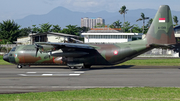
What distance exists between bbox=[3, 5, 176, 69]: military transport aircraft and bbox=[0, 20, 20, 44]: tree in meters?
57.4

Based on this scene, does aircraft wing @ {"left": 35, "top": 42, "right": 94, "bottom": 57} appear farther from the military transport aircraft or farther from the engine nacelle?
the engine nacelle

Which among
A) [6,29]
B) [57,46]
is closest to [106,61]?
[57,46]

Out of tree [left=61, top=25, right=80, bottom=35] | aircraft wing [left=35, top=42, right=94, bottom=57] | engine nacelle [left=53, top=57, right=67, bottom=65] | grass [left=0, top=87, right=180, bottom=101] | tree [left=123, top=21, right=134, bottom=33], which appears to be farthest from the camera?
tree [left=123, top=21, right=134, bottom=33]

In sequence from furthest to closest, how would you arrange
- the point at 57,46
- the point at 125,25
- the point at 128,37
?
the point at 125,25
the point at 128,37
the point at 57,46

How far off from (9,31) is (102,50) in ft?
223

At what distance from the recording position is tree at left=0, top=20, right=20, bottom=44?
269 ft

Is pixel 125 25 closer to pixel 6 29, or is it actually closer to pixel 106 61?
pixel 6 29

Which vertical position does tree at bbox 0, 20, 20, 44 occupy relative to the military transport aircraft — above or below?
above

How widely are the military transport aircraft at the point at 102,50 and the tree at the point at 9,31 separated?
188 ft

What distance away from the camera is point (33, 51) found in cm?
2844

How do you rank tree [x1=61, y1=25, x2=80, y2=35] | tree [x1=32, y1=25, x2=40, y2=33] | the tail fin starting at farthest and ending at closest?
tree [x1=61, y1=25, x2=80, y2=35], tree [x1=32, y1=25, x2=40, y2=33], the tail fin

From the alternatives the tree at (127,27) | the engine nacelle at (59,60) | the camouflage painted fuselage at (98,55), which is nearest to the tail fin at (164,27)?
the camouflage painted fuselage at (98,55)

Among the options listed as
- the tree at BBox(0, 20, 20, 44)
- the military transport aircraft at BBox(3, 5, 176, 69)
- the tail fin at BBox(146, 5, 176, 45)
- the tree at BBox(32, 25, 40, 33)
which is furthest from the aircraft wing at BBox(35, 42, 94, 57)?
the tree at BBox(32, 25, 40, 33)

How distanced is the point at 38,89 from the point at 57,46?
11287 millimetres
